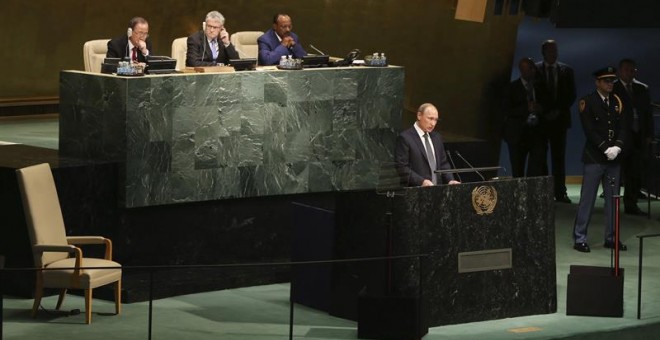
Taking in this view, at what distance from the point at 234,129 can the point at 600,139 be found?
114 inches

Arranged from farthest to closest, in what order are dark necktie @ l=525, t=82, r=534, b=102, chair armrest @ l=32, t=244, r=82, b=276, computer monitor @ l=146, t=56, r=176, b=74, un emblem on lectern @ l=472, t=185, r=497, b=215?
dark necktie @ l=525, t=82, r=534, b=102 → computer monitor @ l=146, t=56, r=176, b=74 → un emblem on lectern @ l=472, t=185, r=497, b=215 → chair armrest @ l=32, t=244, r=82, b=276

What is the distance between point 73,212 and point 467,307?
2.69 metres

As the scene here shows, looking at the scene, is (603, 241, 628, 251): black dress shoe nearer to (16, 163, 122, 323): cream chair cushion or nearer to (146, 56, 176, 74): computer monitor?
(146, 56, 176, 74): computer monitor

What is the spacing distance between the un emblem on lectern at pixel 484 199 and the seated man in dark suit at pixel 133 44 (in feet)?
10.1

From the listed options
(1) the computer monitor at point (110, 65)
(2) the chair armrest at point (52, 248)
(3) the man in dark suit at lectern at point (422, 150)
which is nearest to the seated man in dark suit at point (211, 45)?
(1) the computer monitor at point (110, 65)

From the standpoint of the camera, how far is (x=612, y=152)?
11.3 meters

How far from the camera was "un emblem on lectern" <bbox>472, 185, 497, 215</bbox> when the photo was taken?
9.04 metres

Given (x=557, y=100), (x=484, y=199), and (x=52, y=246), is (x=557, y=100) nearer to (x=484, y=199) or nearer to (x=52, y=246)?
(x=484, y=199)

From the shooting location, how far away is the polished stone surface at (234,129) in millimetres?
9961

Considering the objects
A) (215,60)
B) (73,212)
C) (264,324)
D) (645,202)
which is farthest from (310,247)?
(645,202)

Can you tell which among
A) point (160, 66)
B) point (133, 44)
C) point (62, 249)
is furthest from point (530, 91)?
point (62, 249)

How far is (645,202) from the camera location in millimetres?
13961

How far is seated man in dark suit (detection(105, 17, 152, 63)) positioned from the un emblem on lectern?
3085 mm

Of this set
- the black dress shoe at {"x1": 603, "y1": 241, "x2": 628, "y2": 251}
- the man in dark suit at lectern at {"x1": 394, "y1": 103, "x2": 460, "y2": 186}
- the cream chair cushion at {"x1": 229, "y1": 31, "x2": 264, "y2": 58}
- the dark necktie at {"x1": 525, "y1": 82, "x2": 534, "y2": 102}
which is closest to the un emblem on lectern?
the man in dark suit at lectern at {"x1": 394, "y1": 103, "x2": 460, "y2": 186}
